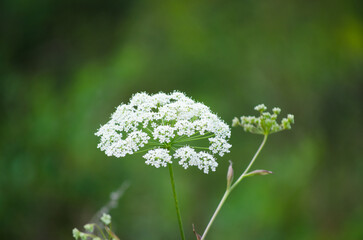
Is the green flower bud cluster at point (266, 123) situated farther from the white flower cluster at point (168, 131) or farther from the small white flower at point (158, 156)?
the small white flower at point (158, 156)

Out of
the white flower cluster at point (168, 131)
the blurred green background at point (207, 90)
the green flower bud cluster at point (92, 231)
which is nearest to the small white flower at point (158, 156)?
the white flower cluster at point (168, 131)

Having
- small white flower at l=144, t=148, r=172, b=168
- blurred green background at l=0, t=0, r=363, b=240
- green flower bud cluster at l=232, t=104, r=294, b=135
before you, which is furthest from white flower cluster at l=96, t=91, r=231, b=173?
blurred green background at l=0, t=0, r=363, b=240

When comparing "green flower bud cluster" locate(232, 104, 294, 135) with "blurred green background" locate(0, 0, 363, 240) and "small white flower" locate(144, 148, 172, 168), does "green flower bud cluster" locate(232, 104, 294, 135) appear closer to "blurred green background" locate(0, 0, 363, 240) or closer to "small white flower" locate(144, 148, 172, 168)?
"small white flower" locate(144, 148, 172, 168)

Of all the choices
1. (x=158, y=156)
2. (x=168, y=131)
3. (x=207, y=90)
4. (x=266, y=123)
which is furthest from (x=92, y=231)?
(x=207, y=90)

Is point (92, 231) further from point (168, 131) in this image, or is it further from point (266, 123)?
point (266, 123)

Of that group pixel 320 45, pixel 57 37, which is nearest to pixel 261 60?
pixel 320 45

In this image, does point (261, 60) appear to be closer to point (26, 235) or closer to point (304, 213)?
point (304, 213)
